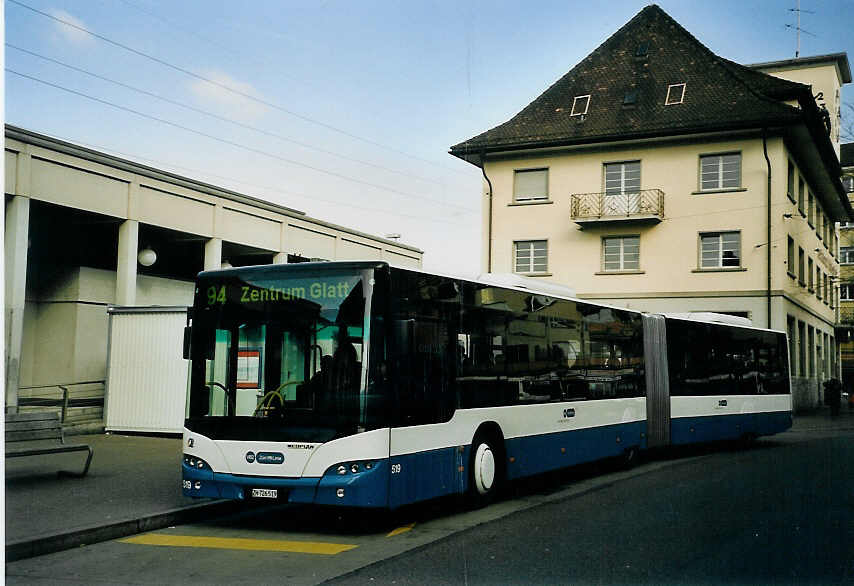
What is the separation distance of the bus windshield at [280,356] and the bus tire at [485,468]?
7.81 feet

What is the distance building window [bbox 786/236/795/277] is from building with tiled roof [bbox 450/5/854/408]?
0.76ft

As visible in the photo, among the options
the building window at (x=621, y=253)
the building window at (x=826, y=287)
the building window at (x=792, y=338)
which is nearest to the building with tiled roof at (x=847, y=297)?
the building window at (x=826, y=287)

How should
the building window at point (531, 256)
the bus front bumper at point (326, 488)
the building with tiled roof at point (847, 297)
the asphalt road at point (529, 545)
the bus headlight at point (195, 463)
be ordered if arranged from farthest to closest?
the building with tiled roof at point (847, 297) → the building window at point (531, 256) → the bus headlight at point (195, 463) → the bus front bumper at point (326, 488) → the asphalt road at point (529, 545)

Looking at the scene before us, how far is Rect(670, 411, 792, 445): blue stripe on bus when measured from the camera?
18.5 meters

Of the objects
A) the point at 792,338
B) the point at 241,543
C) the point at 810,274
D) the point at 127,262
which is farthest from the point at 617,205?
the point at 241,543

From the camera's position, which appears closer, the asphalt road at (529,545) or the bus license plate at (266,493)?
the asphalt road at (529,545)

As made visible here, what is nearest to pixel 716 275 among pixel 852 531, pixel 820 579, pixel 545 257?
pixel 545 257

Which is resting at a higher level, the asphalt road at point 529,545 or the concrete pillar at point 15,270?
the concrete pillar at point 15,270

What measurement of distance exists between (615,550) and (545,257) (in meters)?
30.7

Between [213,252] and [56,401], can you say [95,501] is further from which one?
[213,252]

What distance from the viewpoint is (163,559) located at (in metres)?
8.27

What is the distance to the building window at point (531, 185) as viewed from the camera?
127 feet

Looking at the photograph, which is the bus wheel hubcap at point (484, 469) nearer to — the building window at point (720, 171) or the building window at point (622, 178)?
the building window at point (720, 171)

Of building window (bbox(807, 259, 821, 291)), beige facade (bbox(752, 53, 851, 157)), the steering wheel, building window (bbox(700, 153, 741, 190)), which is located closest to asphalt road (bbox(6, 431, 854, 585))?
the steering wheel
